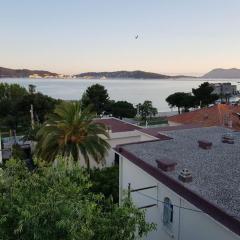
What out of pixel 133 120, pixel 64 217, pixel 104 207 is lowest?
pixel 133 120

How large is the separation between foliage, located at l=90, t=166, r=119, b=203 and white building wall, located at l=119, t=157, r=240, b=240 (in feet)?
15.4

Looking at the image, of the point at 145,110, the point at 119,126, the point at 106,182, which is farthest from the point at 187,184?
the point at 145,110

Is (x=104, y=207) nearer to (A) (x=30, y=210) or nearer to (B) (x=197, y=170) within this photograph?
(A) (x=30, y=210)

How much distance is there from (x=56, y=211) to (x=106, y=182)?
14.6m

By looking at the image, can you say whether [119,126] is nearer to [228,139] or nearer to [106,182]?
[106,182]

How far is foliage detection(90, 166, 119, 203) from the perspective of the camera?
19875mm

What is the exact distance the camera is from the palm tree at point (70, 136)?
A: 20266 mm

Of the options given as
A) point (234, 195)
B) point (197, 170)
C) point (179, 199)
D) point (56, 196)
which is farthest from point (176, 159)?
point (56, 196)

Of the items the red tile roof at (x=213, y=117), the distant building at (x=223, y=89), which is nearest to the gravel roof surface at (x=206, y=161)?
the red tile roof at (x=213, y=117)

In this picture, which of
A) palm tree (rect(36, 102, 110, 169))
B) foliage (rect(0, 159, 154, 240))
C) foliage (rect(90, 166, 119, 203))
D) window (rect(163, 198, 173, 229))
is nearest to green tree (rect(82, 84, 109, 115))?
foliage (rect(90, 166, 119, 203))

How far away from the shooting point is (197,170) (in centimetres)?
1230

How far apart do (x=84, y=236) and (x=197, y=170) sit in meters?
6.91

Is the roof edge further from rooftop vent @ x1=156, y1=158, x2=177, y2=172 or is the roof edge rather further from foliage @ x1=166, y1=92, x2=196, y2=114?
foliage @ x1=166, y1=92, x2=196, y2=114

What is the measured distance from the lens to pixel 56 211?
649cm
